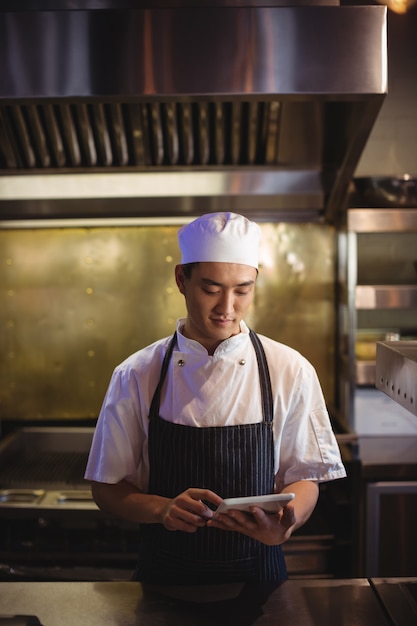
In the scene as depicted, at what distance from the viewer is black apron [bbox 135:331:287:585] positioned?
58.6 inches

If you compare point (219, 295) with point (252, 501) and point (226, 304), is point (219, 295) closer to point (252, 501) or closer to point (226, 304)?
point (226, 304)

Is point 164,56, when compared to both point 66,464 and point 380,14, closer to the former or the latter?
point 380,14

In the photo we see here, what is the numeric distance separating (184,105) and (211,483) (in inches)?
65.1

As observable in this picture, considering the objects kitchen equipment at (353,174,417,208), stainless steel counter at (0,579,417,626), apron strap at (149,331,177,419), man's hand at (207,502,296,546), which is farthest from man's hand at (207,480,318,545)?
kitchen equipment at (353,174,417,208)

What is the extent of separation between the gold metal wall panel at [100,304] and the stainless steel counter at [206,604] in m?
1.79

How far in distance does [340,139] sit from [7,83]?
1533 millimetres

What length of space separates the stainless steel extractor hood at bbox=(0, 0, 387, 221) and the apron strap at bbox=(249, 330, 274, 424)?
0.95 m

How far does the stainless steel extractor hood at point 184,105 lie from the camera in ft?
6.34

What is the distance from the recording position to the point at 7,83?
1994 mm

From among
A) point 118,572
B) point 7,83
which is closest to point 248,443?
point 118,572

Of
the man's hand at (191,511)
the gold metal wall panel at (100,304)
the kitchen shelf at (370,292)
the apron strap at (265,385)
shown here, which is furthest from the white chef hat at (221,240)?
the gold metal wall panel at (100,304)

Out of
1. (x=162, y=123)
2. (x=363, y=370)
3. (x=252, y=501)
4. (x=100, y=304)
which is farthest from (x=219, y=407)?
(x=100, y=304)

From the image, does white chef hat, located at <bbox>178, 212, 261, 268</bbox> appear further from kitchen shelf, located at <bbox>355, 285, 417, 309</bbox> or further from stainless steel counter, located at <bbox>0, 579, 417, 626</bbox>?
kitchen shelf, located at <bbox>355, 285, 417, 309</bbox>

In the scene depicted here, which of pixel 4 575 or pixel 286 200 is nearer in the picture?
pixel 4 575
